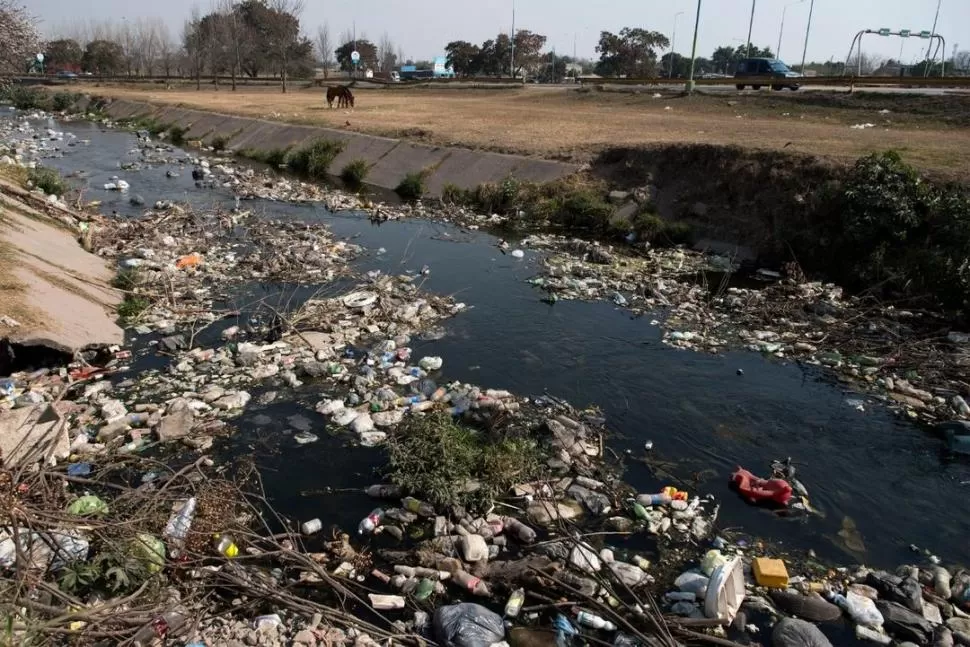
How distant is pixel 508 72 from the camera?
61.4 metres

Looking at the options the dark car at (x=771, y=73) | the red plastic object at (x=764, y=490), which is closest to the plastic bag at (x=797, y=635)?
the red plastic object at (x=764, y=490)

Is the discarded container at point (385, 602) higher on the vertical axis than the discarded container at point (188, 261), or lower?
lower

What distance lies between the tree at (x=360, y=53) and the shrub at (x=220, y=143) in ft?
163

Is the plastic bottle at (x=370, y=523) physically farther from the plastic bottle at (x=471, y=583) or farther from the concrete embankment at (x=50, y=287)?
the concrete embankment at (x=50, y=287)

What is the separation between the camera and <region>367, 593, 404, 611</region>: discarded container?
12.5ft

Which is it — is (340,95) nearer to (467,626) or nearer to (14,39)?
(14,39)

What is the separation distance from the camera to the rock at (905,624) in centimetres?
379

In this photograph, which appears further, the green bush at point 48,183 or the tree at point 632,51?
the tree at point 632,51

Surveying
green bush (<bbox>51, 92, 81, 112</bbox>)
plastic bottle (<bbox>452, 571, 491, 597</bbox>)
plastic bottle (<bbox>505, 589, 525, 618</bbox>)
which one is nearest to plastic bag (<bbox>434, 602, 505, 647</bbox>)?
plastic bottle (<bbox>505, 589, 525, 618</bbox>)

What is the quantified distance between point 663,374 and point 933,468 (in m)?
2.53

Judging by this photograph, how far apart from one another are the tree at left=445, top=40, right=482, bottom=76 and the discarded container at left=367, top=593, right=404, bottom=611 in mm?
63423

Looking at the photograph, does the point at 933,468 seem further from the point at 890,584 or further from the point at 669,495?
the point at 669,495

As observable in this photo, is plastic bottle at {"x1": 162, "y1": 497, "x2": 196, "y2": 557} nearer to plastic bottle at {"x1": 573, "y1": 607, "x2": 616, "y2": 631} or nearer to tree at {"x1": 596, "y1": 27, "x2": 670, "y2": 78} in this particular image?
plastic bottle at {"x1": 573, "y1": 607, "x2": 616, "y2": 631}

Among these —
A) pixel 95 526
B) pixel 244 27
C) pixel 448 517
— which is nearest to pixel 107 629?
pixel 95 526
